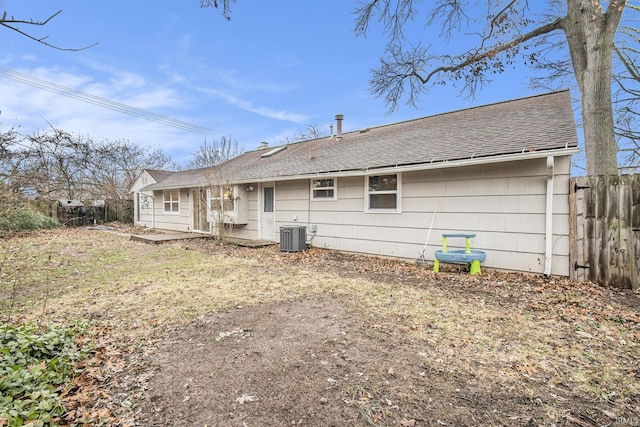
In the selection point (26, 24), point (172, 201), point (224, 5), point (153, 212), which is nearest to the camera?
point (26, 24)

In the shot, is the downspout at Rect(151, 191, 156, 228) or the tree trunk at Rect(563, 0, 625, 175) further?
the downspout at Rect(151, 191, 156, 228)

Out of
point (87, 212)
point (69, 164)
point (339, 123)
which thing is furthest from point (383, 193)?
point (69, 164)

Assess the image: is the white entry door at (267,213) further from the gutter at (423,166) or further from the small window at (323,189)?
the small window at (323,189)

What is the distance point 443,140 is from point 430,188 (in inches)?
57.9

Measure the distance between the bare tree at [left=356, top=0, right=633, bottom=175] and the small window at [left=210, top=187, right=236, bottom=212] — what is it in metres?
6.90

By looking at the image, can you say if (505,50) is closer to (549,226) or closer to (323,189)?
(549,226)

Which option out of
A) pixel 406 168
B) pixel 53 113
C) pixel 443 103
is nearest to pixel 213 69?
pixel 53 113

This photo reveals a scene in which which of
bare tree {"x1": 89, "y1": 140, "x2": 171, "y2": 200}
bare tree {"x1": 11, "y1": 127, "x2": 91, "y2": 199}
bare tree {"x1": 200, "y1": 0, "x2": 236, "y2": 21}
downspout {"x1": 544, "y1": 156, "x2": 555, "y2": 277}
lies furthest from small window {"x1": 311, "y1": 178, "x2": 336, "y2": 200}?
bare tree {"x1": 89, "y1": 140, "x2": 171, "y2": 200}

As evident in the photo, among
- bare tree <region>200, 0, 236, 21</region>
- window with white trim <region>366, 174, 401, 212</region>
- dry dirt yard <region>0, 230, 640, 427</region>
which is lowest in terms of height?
dry dirt yard <region>0, 230, 640, 427</region>

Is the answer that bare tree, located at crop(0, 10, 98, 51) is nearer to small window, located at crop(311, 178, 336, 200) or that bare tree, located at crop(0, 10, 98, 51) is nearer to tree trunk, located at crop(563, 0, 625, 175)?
small window, located at crop(311, 178, 336, 200)

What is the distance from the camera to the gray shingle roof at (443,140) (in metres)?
6.36

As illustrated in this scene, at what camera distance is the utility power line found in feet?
50.7

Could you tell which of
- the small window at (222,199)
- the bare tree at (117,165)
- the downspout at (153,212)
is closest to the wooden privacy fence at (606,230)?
the small window at (222,199)

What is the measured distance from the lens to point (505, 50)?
31.6 ft
